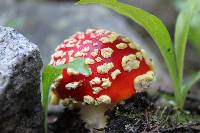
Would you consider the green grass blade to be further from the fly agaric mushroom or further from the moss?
the moss

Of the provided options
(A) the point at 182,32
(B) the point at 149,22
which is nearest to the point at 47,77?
(B) the point at 149,22

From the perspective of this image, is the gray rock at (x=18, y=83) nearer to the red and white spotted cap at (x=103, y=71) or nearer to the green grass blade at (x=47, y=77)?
the green grass blade at (x=47, y=77)

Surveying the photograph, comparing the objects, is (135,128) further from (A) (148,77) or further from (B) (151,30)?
(B) (151,30)

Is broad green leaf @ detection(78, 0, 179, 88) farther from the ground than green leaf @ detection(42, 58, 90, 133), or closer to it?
farther from the ground

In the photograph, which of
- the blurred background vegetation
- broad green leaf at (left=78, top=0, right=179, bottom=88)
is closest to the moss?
broad green leaf at (left=78, top=0, right=179, bottom=88)

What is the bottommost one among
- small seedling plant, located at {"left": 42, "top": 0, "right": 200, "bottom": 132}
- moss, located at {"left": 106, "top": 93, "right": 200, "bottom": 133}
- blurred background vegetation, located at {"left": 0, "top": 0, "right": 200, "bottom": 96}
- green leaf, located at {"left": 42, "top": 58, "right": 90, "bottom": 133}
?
moss, located at {"left": 106, "top": 93, "right": 200, "bottom": 133}

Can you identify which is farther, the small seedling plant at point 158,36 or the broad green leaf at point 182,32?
the broad green leaf at point 182,32

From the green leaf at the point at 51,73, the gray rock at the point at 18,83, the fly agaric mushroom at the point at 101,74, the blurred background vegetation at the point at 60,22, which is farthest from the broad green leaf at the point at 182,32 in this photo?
the blurred background vegetation at the point at 60,22
